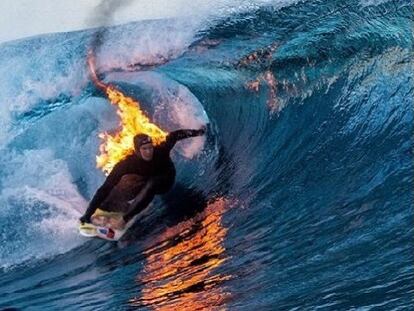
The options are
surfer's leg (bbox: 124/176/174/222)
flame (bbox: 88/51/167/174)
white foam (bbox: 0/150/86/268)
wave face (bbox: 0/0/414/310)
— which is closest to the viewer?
wave face (bbox: 0/0/414/310)

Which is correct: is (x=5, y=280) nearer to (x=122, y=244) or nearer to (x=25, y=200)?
(x=122, y=244)

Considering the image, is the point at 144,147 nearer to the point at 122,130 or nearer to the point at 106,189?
the point at 106,189

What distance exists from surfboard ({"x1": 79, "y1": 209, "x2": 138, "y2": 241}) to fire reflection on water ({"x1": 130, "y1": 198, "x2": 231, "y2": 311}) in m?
0.47

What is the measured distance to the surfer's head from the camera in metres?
6.96

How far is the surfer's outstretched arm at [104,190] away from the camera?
6957 mm

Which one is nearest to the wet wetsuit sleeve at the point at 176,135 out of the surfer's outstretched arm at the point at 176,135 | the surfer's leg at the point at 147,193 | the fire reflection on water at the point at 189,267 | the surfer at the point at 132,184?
the surfer's outstretched arm at the point at 176,135

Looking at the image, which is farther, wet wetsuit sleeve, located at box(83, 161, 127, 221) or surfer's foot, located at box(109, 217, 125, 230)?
wet wetsuit sleeve, located at box(83, 161, 127, 221)

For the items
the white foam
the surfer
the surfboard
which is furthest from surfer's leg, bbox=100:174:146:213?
the white foam

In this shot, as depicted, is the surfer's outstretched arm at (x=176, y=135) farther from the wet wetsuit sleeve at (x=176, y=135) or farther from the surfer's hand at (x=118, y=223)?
the surfer's hand at (x=118, y=223)

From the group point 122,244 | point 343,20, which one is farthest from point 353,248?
point 343,20

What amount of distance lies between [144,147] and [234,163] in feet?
4.03

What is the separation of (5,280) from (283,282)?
2.97 m

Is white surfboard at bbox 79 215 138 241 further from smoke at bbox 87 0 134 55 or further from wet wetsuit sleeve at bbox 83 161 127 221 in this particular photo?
smoke at bbox 87 0 134 55

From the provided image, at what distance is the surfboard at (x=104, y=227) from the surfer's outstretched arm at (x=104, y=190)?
0.05 metres
